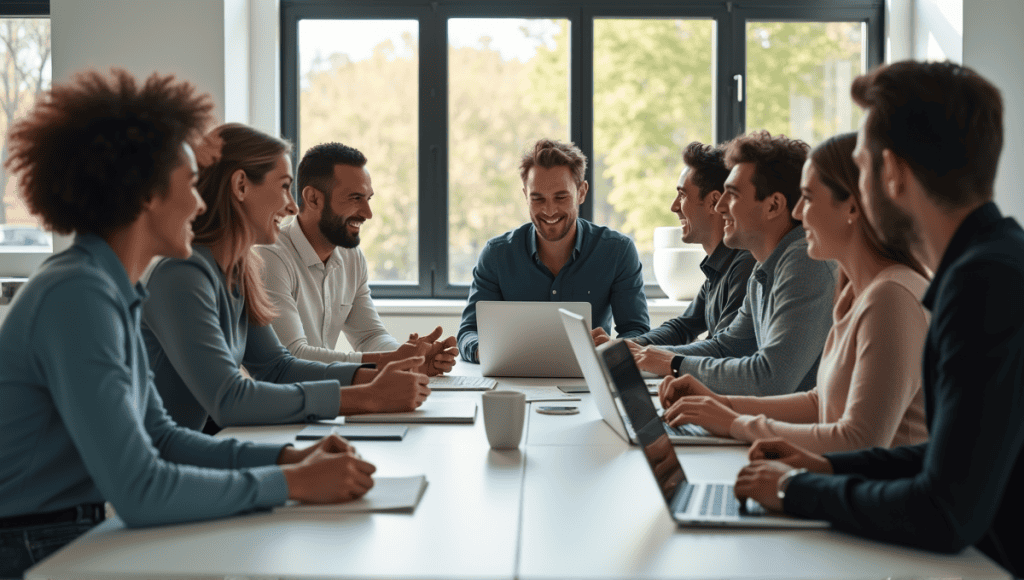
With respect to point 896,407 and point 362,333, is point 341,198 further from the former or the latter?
point 896,407

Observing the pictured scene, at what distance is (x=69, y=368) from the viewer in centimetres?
113

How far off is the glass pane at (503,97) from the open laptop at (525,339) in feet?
7.70

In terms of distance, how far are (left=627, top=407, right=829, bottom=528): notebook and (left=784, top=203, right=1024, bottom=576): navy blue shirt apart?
0.24 feet

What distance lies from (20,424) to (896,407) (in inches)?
52.3

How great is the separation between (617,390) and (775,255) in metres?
1.02

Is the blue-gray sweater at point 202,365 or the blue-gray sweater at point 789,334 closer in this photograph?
the blue-gray sweater at point 202,365

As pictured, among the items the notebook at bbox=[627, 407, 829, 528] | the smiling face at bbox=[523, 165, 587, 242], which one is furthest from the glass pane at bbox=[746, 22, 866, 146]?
the notebook at bbox=[627, 407, 829, 528]

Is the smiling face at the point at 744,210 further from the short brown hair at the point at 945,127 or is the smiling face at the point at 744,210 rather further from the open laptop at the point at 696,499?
the short brown hair at the point at 945,127

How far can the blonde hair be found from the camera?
2086mm

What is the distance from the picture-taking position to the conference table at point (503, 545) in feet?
3.34

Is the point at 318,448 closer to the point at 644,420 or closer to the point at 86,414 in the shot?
the point at 86,414

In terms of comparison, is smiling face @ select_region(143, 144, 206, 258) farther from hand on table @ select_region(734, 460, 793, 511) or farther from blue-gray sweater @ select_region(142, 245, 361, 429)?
hand on table @ select_region(734, 460, 793, 511)

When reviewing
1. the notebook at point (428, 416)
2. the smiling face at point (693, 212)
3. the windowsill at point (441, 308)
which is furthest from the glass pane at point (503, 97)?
the notebook at point (428, 416)

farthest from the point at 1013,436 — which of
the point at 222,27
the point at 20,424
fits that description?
the point at 222,27
